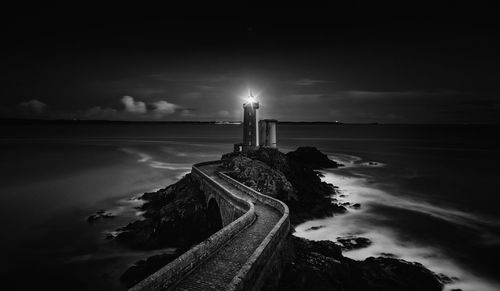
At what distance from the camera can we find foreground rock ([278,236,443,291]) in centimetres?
1112

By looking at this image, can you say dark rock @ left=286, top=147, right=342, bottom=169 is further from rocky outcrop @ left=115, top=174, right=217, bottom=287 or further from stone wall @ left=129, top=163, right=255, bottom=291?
stone wall @ left=129, top=163, right=255, bottom=291

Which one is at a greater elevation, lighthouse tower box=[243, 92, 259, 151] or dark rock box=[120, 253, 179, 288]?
lighthouse tower box=[243, 92, 259, 151]

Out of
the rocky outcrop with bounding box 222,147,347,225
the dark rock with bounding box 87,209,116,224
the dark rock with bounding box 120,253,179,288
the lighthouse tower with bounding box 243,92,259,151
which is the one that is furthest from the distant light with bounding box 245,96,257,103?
the dark rock with bounding box 120,253,179,288

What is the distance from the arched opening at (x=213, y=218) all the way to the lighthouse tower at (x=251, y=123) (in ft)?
40.7

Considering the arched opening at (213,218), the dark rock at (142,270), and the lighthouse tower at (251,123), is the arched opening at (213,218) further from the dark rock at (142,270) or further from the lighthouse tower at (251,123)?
the lighthouse tower at (251,123)

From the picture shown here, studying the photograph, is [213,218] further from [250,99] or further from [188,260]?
[250,99]

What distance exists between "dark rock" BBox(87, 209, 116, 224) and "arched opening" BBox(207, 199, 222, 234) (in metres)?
9.54

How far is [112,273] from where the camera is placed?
16.4 meters

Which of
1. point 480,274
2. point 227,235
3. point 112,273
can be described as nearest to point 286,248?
point 227,235

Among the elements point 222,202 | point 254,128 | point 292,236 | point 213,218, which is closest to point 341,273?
point 292,236

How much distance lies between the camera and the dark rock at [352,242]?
18.2m

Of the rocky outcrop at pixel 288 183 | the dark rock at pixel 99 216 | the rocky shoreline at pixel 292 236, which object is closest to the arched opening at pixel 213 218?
the rocky shoreline at pixel 292 236

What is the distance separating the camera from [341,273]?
12.1m

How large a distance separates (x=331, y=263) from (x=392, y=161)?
1972 inches
